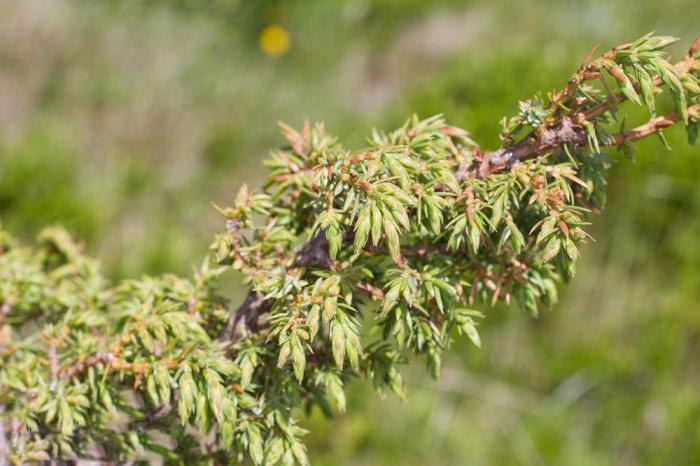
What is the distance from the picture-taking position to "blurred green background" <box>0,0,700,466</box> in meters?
3.90

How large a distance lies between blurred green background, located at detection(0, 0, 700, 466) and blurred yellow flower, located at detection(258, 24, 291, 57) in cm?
2

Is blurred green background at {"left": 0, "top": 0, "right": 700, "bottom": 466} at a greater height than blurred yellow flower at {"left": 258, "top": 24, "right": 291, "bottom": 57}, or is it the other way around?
blurred yellow flower at {"left": 258, "top": 24, "right": 291, "bottom": 57}

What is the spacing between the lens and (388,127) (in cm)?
482

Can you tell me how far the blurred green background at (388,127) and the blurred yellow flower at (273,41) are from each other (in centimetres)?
2

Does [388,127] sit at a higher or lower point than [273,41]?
lower

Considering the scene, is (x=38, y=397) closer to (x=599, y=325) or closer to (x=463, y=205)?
(x=463, y=205)

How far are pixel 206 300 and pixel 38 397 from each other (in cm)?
44

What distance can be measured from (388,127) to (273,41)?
139cm

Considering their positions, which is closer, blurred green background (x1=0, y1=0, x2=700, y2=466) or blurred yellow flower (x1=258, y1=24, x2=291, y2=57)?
blurred green background (x1=0, y1=0, x2=700, y2=466)

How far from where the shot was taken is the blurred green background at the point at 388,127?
3.90m

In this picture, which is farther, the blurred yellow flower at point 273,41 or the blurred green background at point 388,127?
the blurred yellow flower at point 273,41

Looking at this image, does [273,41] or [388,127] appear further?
[273,41]

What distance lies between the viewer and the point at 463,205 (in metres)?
1.44

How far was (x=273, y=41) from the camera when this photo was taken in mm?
5527
